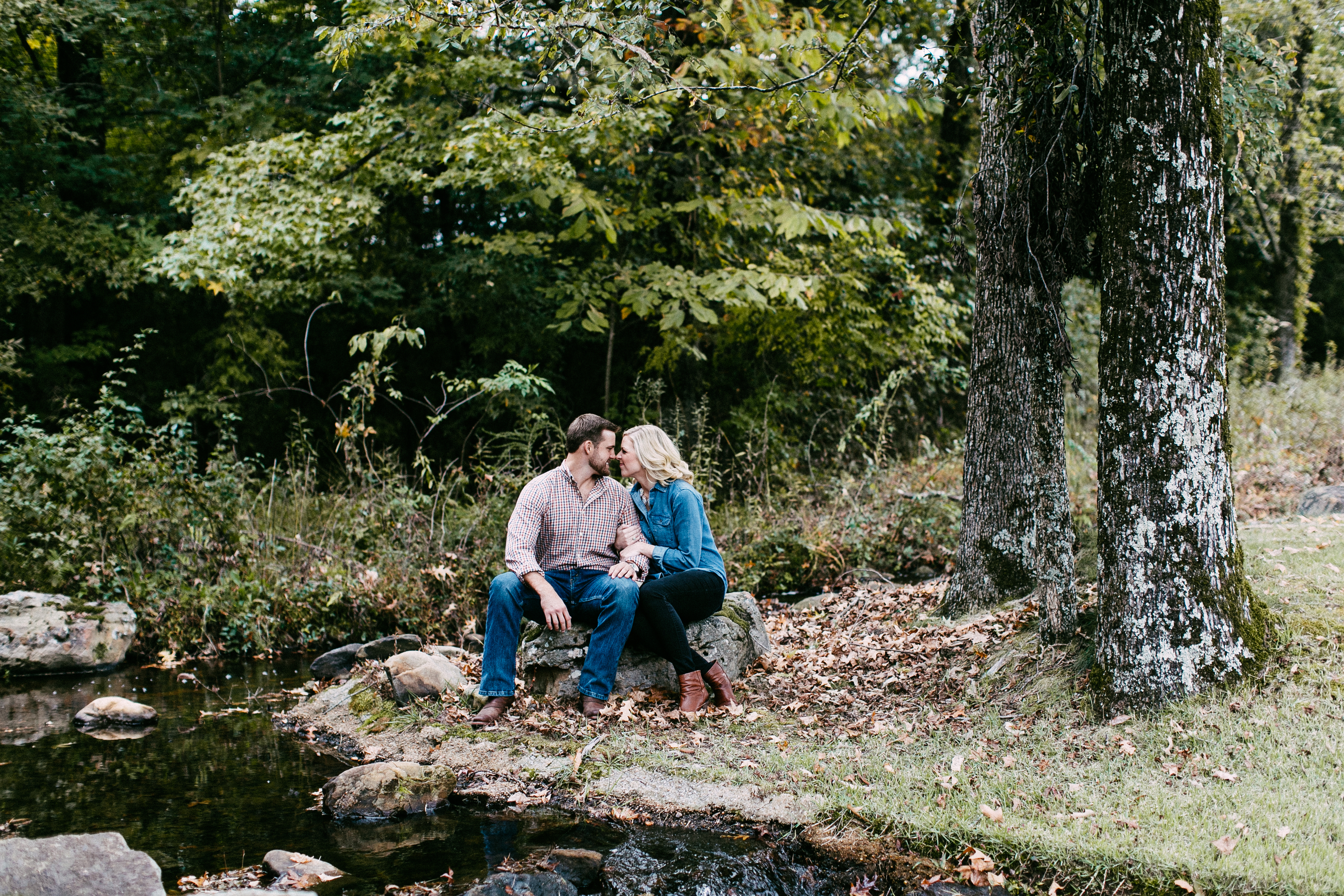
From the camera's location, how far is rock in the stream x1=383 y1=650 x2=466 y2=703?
239 inches

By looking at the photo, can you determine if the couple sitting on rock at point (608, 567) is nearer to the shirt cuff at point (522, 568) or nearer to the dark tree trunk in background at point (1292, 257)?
the shirt cuff at point (522, 568)

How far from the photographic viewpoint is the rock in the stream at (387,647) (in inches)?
292

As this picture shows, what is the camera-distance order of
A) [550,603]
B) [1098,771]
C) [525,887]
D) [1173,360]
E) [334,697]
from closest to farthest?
[525,887] < [1098,771] < [1173,360] < [550,603] < [334,697]

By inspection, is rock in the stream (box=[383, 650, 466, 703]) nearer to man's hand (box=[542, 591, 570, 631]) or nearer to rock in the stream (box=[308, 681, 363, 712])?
rock in the stream (box=[308, 681, 363, 712])

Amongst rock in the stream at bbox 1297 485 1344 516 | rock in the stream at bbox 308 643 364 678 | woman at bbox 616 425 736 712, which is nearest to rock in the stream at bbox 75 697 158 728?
rock in the stream at bbox 308 643 364 678

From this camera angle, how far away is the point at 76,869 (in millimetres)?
3264

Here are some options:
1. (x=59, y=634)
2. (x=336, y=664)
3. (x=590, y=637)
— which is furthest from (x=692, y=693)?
(x=59, y=634)

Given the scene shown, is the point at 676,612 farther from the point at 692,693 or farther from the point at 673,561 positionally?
the point at 692,693

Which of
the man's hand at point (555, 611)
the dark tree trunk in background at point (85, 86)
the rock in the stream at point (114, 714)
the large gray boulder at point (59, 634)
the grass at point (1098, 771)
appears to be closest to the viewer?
the grass at point (1098, 771)

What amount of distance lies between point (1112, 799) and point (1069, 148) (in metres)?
3.43

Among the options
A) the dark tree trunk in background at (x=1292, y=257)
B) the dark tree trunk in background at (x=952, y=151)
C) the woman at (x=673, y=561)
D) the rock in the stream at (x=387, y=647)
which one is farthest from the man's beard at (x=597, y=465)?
the dark tree trunk in background at (x=1292, y=257)

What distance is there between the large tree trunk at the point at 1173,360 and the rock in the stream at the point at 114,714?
20.6ft

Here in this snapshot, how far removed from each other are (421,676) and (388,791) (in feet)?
4.90

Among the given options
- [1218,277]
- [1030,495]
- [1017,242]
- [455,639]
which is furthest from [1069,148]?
[455,639]
